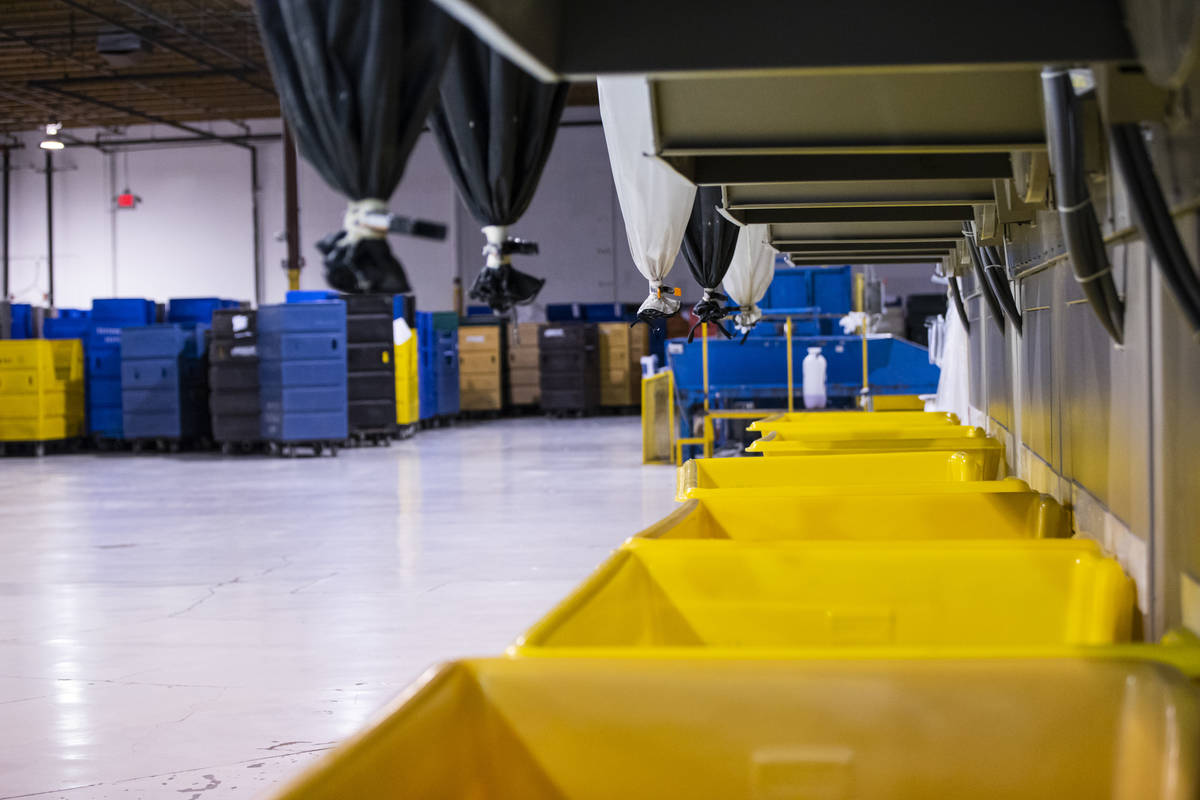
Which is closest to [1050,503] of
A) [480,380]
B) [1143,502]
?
[1143,502]

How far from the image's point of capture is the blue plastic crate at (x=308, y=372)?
1402 centimetres

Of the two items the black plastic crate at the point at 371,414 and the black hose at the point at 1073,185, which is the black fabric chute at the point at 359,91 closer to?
the black hose at the point at 1073,185

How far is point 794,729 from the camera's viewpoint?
1.65 metres

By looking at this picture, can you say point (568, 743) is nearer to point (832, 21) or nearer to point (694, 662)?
point (694, 662)

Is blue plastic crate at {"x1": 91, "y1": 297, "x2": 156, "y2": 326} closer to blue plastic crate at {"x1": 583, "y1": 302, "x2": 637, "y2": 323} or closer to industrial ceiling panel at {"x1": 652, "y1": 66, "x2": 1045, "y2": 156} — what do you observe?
blue plastic crate at {"x1": 583, "y1": 302, "x2": 637, "y2": 323}

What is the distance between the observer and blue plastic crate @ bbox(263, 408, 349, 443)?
14.2 metres

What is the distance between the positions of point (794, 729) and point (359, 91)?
1.06 meters

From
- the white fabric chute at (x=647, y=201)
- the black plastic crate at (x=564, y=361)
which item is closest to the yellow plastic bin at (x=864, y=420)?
the white fabric chute at (x=647, y=201)

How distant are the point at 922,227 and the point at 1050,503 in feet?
7.11

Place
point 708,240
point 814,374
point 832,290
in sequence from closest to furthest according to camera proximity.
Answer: point 708,240 < point 814,374 < point 832,290

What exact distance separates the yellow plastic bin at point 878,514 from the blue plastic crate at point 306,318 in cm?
1133

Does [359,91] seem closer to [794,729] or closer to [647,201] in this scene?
[794,729]

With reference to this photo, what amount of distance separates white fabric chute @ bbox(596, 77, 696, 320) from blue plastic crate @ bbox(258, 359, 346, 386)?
959 cm

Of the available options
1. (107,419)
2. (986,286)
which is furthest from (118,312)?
(986,286)
